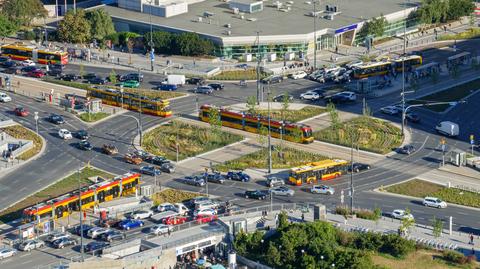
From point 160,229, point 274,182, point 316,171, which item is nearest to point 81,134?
point 274,182

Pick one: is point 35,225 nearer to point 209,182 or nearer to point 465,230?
point 209,182

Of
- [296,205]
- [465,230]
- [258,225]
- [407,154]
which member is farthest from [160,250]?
[407,154]

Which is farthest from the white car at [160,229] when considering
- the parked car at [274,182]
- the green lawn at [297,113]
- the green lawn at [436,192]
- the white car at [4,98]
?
the white car at [4,98]

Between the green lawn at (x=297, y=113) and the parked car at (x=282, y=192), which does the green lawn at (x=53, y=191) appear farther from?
the green lawn at (x=297, y=113)

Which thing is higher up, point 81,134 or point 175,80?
point 175,80

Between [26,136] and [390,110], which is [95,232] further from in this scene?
[390,110]

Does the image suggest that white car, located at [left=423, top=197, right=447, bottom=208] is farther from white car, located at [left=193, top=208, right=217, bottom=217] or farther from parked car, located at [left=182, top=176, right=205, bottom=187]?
parked car, located at [left=182, top=176, right=205, bottom=187]

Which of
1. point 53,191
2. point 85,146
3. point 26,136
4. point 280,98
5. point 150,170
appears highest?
point 280,98
